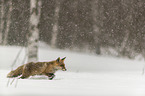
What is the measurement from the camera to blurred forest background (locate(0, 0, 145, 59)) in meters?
17.9

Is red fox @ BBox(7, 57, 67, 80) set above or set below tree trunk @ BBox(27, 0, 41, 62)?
below

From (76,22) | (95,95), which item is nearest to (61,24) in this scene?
(76,22)

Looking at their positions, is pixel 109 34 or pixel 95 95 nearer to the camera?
pixel 95 95

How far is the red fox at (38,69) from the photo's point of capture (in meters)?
5.02

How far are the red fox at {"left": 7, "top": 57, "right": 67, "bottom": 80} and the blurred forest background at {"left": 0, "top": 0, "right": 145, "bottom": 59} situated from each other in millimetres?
10815

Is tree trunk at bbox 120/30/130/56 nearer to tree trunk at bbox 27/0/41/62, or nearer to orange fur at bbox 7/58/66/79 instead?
tree trunk at bbox 27/0/41/62

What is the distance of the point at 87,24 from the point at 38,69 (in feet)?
51.4

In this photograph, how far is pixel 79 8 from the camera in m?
20.2

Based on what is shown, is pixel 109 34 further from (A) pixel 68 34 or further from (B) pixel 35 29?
(B) pixel 35 29

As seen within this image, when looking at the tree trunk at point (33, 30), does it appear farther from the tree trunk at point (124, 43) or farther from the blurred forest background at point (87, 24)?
the tree trunk at point (124, 43)

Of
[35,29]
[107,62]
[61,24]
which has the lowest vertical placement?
[107,62]

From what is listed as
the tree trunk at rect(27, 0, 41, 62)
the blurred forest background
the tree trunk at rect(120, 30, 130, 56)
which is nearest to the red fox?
the tree trunk at rect(27, 0, 41, 62)

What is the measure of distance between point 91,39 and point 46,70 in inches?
Answer: 624

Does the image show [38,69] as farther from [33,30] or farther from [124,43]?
[124,43]
